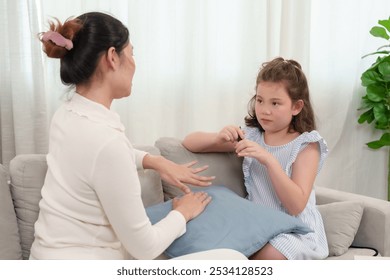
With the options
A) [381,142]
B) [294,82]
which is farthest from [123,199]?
[381,142]

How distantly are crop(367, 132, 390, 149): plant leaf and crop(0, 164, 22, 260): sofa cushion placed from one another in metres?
2.44

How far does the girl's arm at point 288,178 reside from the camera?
6.06ft

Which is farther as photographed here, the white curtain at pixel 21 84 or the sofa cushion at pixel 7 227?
the white curtain at pixel 21 84

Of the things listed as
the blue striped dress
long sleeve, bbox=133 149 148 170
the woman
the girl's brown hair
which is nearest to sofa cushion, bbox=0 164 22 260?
the woman

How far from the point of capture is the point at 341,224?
2045 mm

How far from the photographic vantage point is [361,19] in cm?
350

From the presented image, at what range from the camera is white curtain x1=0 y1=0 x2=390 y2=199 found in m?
2.75

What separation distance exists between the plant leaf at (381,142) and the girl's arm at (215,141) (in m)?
1.64

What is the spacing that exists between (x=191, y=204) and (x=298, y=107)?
586mm

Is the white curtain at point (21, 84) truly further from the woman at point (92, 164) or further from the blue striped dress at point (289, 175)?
the woman at point (92, 164)

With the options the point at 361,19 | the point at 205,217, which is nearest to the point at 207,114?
the point at 361,19

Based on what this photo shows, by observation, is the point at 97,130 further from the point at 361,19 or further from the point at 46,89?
the point at 361,19

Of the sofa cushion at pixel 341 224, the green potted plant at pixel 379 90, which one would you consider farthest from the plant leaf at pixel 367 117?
the sofa cushion at pixel 341 224

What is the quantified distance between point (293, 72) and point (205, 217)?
657mm
